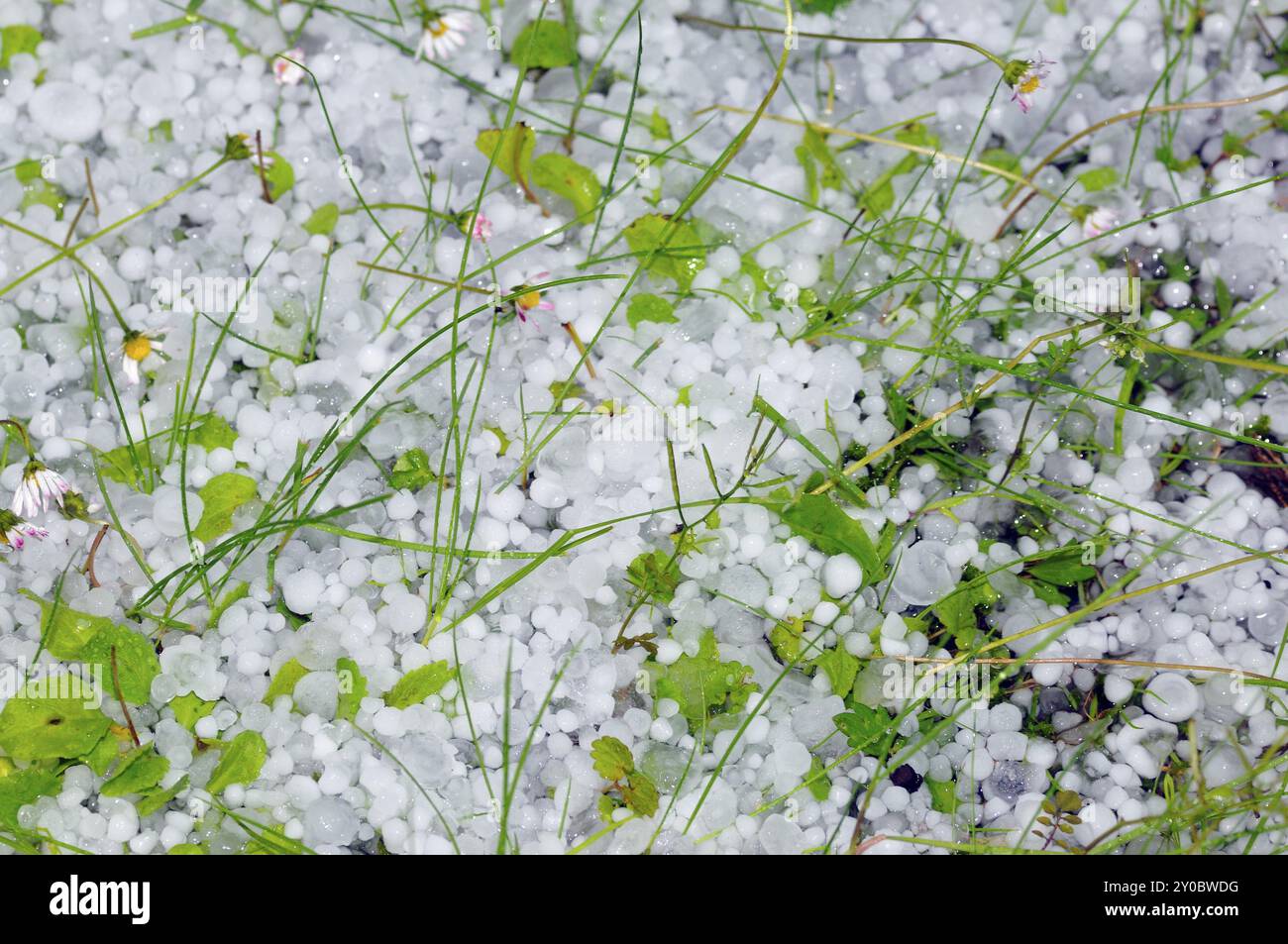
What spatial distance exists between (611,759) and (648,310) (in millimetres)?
619

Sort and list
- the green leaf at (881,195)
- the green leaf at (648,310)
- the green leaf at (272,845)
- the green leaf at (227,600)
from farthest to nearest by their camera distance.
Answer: the green leaf at (881,195), the green leaf at (648,310), the green leaf at (227,600), the green leaf at (272,845)

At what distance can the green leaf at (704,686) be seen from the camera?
1354 millimetres

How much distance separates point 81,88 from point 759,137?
106 cm

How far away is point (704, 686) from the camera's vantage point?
1355 mm

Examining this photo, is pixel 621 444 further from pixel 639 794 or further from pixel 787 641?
pixel 639 794

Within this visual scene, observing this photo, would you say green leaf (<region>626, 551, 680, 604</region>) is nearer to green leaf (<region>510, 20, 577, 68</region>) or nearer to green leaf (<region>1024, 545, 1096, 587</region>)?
green leaf (<region>1024, 545, 1096, 587</region>)

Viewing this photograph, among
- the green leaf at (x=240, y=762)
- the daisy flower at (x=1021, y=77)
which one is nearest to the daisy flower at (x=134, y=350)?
the green leaf at (x=240, y=762)

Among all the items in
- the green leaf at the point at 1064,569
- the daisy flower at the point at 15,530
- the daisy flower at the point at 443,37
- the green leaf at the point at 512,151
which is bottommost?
the green leaf at the point at 1064,569

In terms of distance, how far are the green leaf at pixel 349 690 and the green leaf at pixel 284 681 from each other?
0.05m

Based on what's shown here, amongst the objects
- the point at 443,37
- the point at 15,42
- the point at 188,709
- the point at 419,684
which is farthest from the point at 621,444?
the point at 15,42

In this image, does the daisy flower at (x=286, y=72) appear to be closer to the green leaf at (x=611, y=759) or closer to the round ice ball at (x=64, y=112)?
the round ice ball at (x=64, y=112)

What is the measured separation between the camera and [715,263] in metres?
1.56
